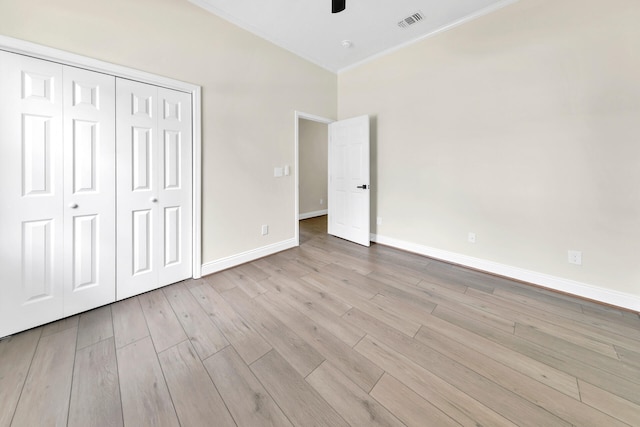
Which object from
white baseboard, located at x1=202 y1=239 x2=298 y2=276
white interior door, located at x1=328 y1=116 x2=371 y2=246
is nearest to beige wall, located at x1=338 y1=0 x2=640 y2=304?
white interior door, located at x1=328 y1=116 x2=371 y2=246

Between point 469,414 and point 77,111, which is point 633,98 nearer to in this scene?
point 469,414

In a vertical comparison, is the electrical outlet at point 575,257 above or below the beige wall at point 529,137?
below

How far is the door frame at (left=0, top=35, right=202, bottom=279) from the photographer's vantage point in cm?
155

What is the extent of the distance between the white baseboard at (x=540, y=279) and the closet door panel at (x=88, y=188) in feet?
11.3

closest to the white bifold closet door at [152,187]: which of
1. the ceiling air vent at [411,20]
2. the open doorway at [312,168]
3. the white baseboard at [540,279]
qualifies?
the ceiling air vent at [411,20]

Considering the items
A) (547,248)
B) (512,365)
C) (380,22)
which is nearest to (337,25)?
(380,22)

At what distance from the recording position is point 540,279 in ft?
7.60

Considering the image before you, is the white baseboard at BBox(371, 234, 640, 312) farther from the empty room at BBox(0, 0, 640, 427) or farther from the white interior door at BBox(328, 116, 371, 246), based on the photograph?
the white interior door at BBox(328, 116, 371, 246)

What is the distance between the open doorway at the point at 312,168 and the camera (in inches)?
223

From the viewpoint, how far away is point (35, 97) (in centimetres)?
158

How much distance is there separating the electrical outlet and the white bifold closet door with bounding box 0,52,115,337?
13.8ft

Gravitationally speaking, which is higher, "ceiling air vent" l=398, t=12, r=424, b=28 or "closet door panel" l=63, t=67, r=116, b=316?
"ceiling air vent" l=398, t=12, r=424, b=28

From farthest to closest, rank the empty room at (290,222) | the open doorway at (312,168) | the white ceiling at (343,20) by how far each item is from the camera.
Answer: the open doorway at (312,168), the white ceiling at (343,20), the empty room at (290,222)

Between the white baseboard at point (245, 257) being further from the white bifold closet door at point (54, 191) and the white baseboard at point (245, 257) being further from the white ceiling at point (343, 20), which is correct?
the white ceiling at point (343, 20)
